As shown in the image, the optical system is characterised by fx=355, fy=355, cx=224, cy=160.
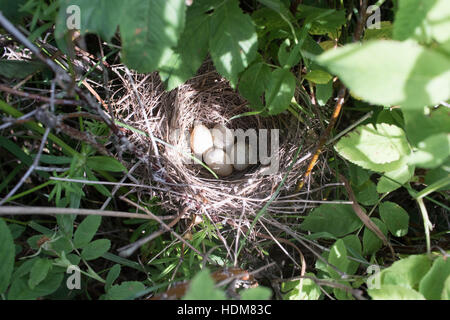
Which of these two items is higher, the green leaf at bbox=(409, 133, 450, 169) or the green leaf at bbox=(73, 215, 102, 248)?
the green leaf at bbox=(409, 133, 450, 169)

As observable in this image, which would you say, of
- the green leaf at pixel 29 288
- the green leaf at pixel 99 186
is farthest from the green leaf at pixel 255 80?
the green leaf at pixel 29 288

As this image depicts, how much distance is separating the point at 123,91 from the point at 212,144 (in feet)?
1.47

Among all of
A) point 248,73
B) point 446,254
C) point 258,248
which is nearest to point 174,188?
point 258,248

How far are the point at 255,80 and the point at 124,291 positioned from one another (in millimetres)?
674

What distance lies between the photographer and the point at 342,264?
2.96ft

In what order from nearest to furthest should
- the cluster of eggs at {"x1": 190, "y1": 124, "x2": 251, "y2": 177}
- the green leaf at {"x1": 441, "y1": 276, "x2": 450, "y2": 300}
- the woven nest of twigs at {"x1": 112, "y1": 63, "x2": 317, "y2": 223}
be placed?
the green leaf at {"x1": 441, "y1": 276, "x2": 450, "y2": 300}, the woven nest of twigs at {"x1": 112, "y1": 63, "x2": 317, "y2": 223}, the cluster of eggs at {"x1": 190, "y1": 124, "x2": 251, "y2": 177}

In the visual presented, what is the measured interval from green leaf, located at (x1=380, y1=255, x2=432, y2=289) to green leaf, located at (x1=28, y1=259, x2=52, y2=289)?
756 millimetres

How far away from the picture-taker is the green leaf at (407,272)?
0.77 meters

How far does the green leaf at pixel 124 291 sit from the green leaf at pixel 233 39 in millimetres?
578

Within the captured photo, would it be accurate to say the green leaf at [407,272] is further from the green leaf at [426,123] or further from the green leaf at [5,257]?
the green leaf at [5,257]

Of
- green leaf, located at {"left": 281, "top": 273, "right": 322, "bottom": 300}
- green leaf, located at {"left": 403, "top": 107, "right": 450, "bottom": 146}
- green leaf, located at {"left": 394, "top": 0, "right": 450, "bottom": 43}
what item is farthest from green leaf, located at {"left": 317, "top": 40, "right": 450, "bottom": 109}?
green leaf, located at {"left": 281, "top": 273, "right": 322, "bottom": 300}

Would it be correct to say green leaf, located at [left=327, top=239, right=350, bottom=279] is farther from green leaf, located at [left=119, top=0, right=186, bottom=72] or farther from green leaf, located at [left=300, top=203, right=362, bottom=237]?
green leaf, located at [left=119, top=0, right=186, bottom=72]

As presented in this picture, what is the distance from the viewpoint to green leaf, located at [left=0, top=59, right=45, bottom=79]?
1047 millimetres

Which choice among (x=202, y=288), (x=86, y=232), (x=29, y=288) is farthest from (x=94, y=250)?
(x=202, y=288)
